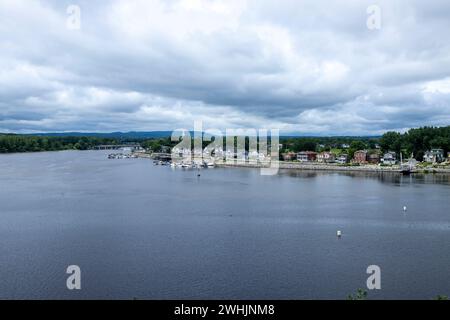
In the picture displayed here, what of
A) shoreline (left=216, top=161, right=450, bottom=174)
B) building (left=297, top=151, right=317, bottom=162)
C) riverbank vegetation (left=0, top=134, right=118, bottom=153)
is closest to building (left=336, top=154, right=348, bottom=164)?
building (left=297, top=151, right=317, bottom=162)

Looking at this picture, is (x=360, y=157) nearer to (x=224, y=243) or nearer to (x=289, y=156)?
(x=289, y=156)

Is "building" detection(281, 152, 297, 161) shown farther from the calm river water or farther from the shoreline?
the calm river water

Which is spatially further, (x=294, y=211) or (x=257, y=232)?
(x=294, y=211)

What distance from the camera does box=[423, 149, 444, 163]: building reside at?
168 feet

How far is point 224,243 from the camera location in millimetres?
15250

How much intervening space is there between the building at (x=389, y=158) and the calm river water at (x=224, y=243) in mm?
23883

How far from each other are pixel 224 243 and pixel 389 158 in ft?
140

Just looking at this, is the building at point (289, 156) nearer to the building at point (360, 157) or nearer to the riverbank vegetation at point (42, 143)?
the building at point (360, 157)

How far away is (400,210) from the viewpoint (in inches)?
861

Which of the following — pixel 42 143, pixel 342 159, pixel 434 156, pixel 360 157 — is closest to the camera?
pixel 434 156

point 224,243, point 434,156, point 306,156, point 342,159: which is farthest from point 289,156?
point 224,243
